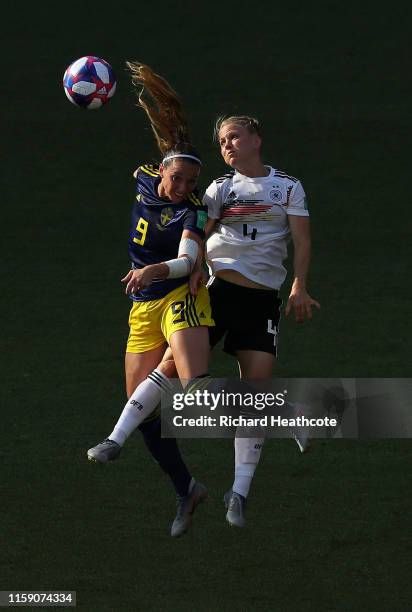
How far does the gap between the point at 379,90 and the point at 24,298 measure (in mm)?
9854

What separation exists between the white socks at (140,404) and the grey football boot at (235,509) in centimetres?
91

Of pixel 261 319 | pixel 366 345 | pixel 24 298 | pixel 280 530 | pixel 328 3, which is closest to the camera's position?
pixel 261 319

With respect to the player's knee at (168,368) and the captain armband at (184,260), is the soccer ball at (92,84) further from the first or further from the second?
the player's knee at (168,368)

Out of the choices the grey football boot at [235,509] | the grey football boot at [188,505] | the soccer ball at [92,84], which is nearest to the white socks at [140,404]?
the grey football boot at [188,505]

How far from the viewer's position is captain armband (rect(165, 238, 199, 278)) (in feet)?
30.9

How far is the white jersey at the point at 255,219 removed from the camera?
9.98m

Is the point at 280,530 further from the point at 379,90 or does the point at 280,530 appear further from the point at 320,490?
the point at 379,90

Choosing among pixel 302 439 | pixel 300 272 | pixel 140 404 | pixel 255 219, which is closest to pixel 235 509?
pixel 302 439

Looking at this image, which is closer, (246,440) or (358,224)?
(246,440)

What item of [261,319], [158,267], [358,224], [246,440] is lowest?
[358,224]

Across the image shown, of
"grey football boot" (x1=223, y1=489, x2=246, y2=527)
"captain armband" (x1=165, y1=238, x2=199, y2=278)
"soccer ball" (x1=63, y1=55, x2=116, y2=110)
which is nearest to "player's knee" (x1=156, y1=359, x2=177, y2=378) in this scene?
"captain armband" (x1=165, y1=238, x2=199, y2=278)

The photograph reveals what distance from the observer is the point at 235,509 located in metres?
10.1

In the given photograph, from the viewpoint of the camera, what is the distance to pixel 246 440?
1025 centimetres

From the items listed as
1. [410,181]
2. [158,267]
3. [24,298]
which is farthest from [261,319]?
[410,181]
